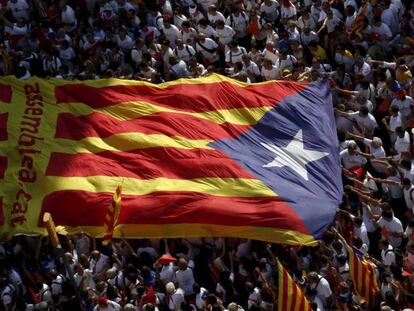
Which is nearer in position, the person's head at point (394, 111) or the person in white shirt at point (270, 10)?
the person's head at point (394, 111)

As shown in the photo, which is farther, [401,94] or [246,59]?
[246,59]

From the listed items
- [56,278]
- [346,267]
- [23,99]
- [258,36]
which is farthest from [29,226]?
[258,36]

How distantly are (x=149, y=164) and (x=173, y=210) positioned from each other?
1.36m

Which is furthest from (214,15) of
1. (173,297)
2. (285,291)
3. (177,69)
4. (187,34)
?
(285,291)

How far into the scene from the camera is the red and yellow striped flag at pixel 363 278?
2688cm

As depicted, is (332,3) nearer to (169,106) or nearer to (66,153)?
(169,106)

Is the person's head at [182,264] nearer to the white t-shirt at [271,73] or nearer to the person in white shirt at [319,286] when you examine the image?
the person in white shirt at [319,286]

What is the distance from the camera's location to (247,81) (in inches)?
1276

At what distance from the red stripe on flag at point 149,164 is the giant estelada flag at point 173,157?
0.02 meters

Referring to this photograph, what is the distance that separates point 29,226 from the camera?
2812 cm

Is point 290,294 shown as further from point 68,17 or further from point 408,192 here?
point 68,17

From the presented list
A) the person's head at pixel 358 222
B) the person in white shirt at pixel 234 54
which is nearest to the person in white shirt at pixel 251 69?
the person in white shirt at pixel 234 54

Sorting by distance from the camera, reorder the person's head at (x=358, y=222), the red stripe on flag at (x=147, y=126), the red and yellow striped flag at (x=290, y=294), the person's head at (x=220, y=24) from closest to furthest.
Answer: the red and yellow striped flag at (x=290, y=294), the person's head at (x=358, y=222), the red stripe on flag at (x=147, y=126), the person's head at (x=220, y=24)

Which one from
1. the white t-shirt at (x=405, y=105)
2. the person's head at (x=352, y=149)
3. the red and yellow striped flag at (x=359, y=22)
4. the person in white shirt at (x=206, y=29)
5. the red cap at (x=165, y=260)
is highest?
the red and yellow striped flag at (x=359, y=22)
